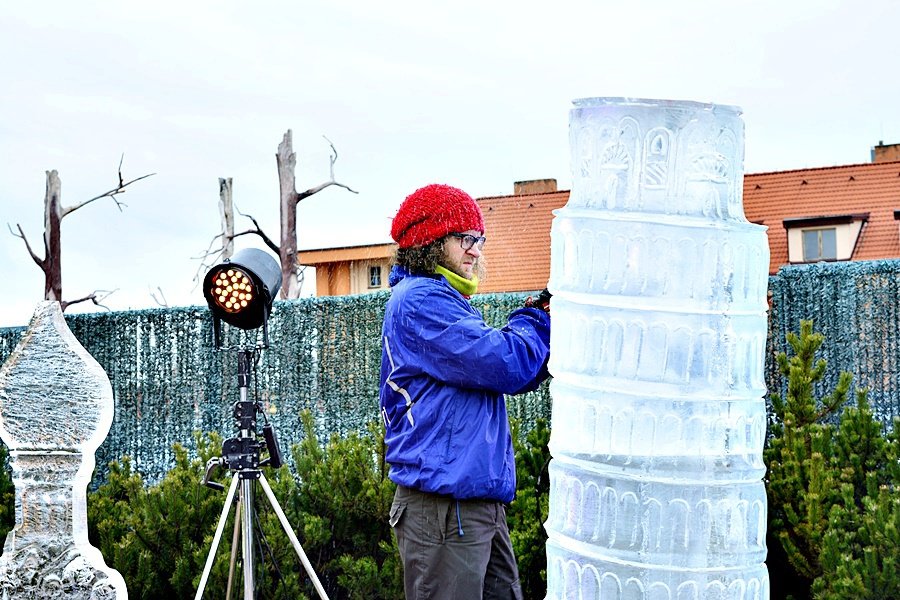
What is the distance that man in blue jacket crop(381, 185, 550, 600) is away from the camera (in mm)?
3393

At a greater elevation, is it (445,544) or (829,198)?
(829,198)

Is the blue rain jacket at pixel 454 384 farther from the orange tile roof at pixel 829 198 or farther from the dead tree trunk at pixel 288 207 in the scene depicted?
the orange tile roof at pixel 829 198

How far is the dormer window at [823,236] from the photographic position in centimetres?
2434

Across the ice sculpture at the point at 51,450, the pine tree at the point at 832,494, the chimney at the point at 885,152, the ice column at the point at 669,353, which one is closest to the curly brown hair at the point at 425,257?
the ice column at the point at 669,353

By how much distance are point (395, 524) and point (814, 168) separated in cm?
2423

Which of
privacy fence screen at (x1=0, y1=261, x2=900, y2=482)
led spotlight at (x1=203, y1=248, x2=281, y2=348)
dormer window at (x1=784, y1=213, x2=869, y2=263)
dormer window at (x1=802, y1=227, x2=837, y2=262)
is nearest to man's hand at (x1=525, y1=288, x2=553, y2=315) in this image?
led spotlight at (x1=203, y1=248, x2=281, y2=348)

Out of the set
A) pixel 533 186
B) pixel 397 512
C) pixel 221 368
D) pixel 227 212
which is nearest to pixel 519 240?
pixel 533 186

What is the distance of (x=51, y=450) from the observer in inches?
225

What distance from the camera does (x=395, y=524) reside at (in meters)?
3.64

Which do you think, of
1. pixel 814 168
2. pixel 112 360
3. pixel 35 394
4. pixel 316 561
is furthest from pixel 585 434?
pixel 814 168

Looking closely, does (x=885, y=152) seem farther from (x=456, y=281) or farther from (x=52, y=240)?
(x=456, y=281)

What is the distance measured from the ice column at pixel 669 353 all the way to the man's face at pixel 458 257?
925mm

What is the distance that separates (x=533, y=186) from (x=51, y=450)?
2373 cm

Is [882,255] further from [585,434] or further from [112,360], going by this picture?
[585,434]
